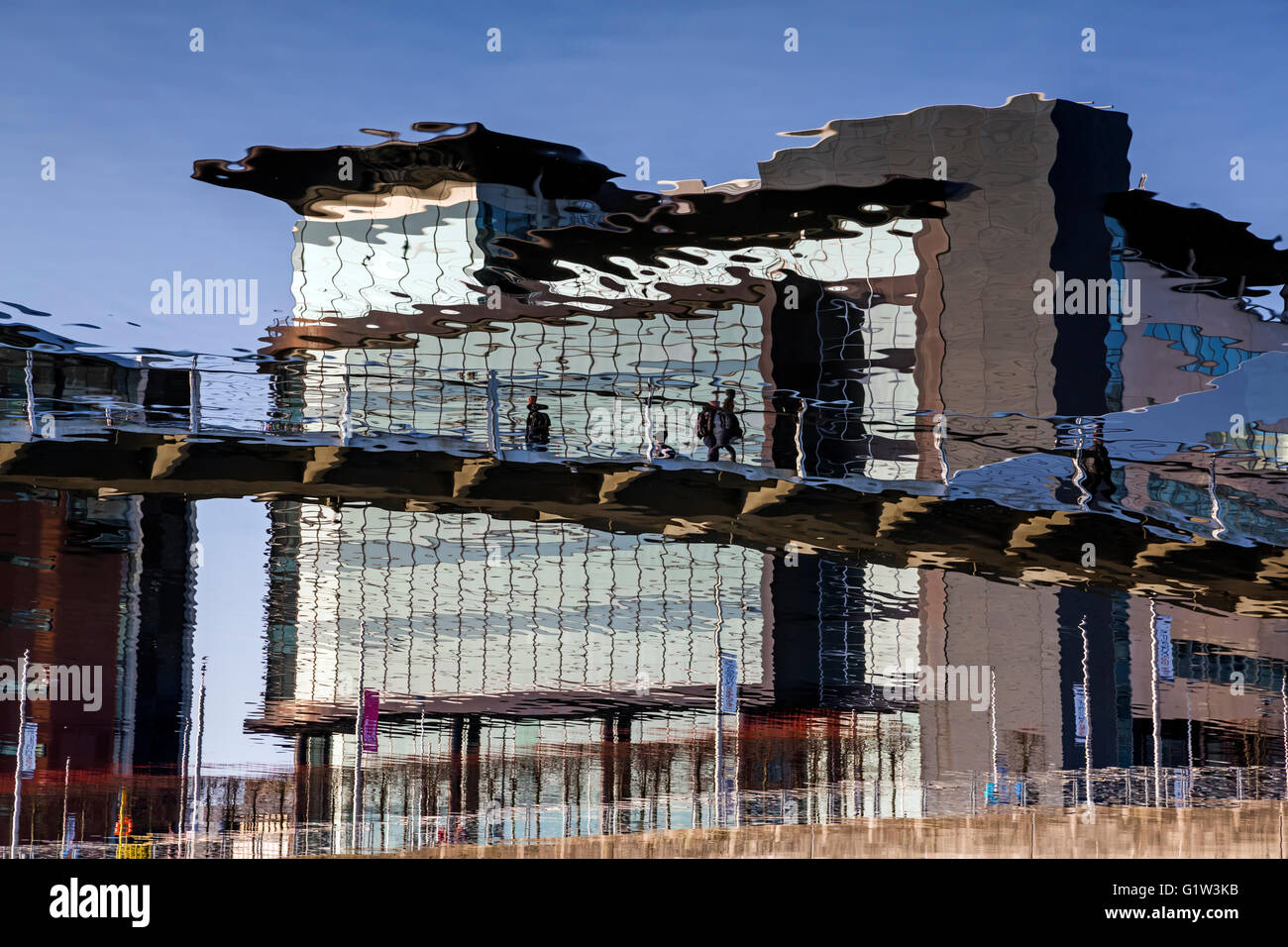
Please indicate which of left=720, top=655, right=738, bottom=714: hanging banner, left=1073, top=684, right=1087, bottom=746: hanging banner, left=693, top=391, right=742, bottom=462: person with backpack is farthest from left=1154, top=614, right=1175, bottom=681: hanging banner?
left=693, top=391, right=742, bottom=462: person with backpack

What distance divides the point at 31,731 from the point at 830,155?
43966mm

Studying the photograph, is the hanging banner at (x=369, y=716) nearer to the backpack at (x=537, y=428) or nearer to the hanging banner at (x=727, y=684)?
the hanging banner at (x=727, y=684)

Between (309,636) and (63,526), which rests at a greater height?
(63,526)

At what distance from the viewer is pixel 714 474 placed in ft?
51.7

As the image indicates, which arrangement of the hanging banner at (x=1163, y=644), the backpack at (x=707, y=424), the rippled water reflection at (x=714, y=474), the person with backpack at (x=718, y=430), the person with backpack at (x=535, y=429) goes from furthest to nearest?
the hanging banner at (x=1163, y=644) < the backpack at (x=707, y=424) < the person with backpack at (x=535, y=429) < the person with backpack at (x=718, y=430) < the rippled water reflection at (x=714, y=474)

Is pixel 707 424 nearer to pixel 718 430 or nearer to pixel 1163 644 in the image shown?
pixel 718 430

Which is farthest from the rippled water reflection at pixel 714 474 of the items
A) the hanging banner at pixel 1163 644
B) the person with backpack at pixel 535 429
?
the hanging banner at pixel 1163 644

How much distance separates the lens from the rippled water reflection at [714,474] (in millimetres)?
16250

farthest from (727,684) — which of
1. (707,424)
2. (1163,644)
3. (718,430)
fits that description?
(1163,644)

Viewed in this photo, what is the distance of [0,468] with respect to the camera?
15031 millimetres

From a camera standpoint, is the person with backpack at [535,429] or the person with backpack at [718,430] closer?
the person with backpack at [718,430]

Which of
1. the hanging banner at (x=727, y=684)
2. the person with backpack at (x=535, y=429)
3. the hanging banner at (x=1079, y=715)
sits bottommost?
the hanging banner at (x=1079, y=715)
